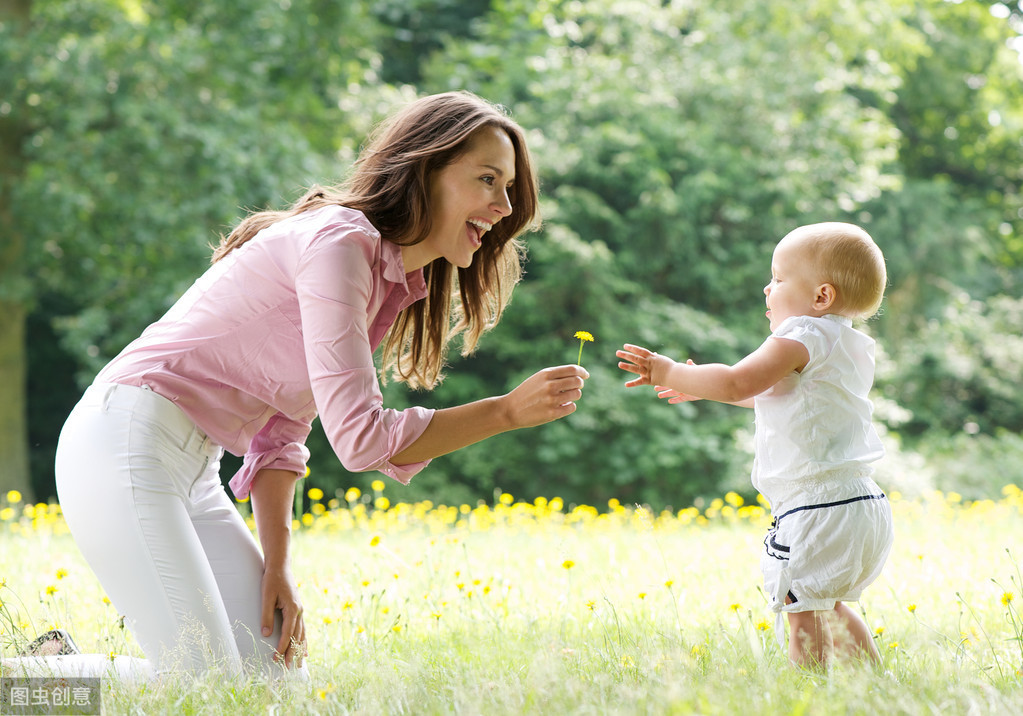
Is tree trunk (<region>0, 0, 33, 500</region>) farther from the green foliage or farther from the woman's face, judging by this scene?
the green foliage

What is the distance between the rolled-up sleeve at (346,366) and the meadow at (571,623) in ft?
1.92

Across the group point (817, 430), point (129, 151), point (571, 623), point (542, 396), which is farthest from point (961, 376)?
point (542, 396)

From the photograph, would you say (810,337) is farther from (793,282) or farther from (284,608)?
(284,608)

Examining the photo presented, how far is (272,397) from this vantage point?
2730 mm

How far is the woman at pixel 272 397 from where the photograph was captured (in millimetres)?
2432

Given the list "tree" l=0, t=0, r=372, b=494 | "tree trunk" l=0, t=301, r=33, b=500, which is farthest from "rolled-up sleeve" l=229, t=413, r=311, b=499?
"tree trunk" l=0, t=301, r=33, b=500

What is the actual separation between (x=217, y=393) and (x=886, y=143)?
13.8 metres

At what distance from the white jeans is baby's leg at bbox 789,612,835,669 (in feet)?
4.87

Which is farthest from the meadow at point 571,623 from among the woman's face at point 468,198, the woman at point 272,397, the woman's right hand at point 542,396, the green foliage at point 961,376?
the green foliage at point 961,376

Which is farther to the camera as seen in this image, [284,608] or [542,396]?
[284,608]

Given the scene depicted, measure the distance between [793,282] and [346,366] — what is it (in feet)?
4.17

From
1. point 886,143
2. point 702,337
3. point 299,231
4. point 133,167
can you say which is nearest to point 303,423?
point 299,231

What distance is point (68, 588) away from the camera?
3.92 m

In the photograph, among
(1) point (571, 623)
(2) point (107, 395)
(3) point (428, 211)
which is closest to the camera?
(2) point (107, 395)
